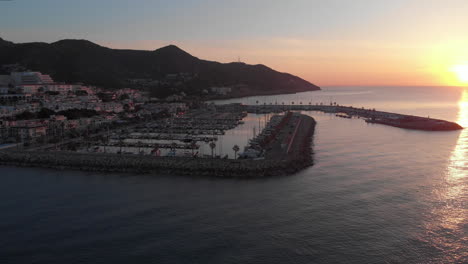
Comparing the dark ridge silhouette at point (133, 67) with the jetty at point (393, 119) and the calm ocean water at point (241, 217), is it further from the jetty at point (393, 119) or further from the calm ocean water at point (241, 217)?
the calm ocean water at point (241, 217)

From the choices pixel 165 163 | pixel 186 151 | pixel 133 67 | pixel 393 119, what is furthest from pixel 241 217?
pixel 133 67

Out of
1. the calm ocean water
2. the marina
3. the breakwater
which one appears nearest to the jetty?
the marina

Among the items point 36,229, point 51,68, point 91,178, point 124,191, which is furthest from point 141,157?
point 51,68

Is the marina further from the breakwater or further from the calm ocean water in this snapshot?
the calm ocean water

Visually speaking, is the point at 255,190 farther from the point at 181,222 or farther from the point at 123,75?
the point at 123,75

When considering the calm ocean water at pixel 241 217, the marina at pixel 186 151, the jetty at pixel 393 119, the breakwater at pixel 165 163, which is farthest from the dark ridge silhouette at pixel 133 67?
the calm ocean water at pixel 241 217

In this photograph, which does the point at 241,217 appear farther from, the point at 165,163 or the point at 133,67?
the point at 133,67
